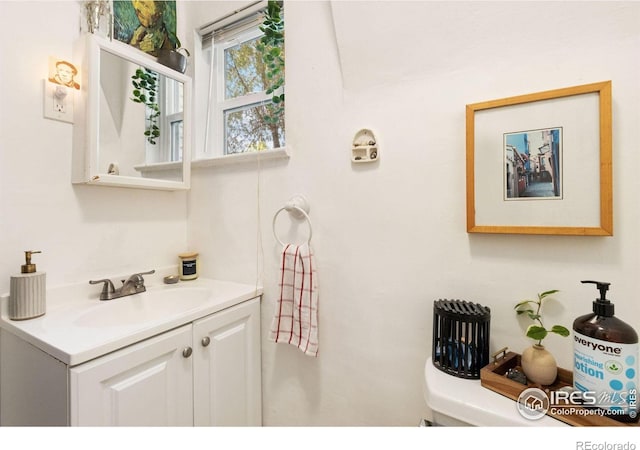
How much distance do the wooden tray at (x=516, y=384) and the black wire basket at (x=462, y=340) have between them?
3 centimetres

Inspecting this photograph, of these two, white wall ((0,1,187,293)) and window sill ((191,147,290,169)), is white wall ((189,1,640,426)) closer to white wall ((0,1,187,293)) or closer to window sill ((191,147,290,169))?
window sill ((191,147,290,169))

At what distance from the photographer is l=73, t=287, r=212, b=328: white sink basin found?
1050mm

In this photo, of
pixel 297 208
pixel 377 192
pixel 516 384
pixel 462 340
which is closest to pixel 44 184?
pixel 297 208

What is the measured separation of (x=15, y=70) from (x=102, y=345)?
3.21 ft

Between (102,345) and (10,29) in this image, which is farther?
(10,29)

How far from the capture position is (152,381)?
0.86 meters

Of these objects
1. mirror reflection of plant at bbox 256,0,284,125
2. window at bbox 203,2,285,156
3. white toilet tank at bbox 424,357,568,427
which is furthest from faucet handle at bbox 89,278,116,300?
white toilet tank at bbox 424,357,568,427

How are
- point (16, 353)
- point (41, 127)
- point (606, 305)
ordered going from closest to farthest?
Result: point (606, 305), point (16, 353), point (41, 127)

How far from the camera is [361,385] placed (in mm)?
1098

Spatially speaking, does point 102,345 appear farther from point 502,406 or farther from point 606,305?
point 606,305

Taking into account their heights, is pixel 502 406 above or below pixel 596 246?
below

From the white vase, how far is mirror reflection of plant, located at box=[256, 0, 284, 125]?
1.26 meters

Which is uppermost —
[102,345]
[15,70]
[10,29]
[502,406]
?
[10,29]
